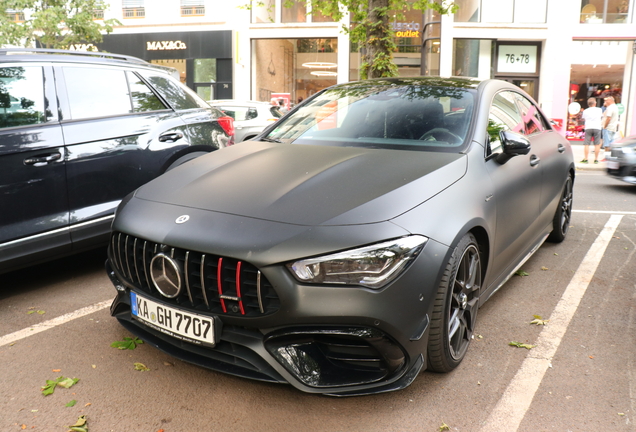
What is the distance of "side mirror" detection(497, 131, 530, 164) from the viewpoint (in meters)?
3.35

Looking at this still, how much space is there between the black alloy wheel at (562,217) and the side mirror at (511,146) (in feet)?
6.55

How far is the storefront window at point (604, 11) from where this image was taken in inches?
822

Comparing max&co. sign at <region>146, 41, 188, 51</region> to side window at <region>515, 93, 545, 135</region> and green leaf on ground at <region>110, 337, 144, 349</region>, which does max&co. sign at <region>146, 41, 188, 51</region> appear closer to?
side window at <region>515, 93, 545, 135</region>

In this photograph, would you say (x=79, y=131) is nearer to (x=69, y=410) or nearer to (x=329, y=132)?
(x=329, y=132)

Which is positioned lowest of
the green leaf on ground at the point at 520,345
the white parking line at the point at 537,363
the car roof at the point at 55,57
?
→ the white parking line at the point at 537,363

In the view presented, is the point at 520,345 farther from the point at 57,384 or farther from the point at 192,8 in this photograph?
the point at 192,8

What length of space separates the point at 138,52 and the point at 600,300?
2215 cm

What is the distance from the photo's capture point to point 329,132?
3816 millimetres

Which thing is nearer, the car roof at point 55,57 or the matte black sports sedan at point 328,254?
the matte black sports sedan at point 328,254

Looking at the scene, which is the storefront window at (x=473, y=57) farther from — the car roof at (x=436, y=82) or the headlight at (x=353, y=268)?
the headlight at (x=353, y=268)

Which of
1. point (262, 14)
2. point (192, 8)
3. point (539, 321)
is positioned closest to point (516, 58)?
point (262, 14)

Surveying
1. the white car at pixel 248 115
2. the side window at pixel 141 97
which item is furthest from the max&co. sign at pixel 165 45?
the side window at pixel 141 97

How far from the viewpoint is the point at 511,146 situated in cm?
335

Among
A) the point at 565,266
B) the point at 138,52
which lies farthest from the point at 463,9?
the point at 565,266
